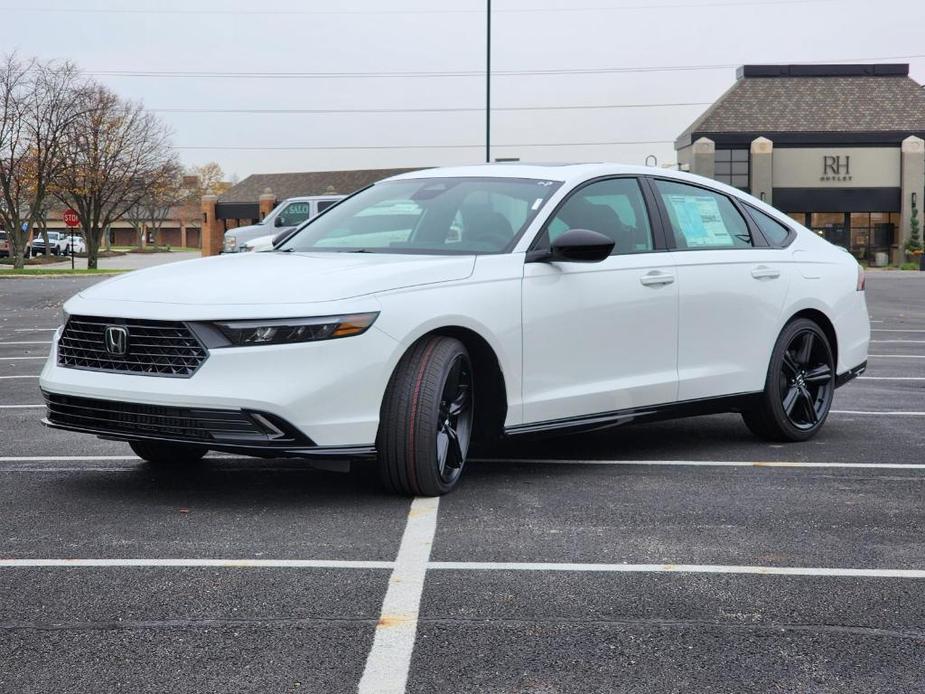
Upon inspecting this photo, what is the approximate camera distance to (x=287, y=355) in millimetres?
5465

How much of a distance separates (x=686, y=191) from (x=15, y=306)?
2075 centimetres

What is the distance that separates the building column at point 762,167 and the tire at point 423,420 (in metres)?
56.1

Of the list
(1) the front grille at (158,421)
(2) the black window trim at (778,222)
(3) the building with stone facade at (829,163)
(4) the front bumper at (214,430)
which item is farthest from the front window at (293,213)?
(3) the building with stone facade at (829,163)

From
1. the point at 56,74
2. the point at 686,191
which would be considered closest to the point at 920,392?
the point at 686,191

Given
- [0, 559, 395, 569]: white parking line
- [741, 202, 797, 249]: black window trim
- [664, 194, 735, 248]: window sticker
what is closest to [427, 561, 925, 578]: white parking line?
[0, 559, 395, 569]: white parking line

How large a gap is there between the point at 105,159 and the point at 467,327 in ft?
181

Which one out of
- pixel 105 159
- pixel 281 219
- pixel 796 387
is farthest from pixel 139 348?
pixel 105 159

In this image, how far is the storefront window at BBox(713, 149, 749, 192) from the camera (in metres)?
61.1

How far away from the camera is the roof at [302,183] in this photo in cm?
8412

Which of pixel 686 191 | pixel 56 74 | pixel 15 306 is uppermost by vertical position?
pixel 56 74

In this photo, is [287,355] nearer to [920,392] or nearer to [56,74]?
[920,392]

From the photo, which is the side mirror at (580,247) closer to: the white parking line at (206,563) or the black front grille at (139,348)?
the black front grille at (139,348)

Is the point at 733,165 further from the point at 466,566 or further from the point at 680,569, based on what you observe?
the point at 466,566

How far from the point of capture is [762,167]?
60188mm
